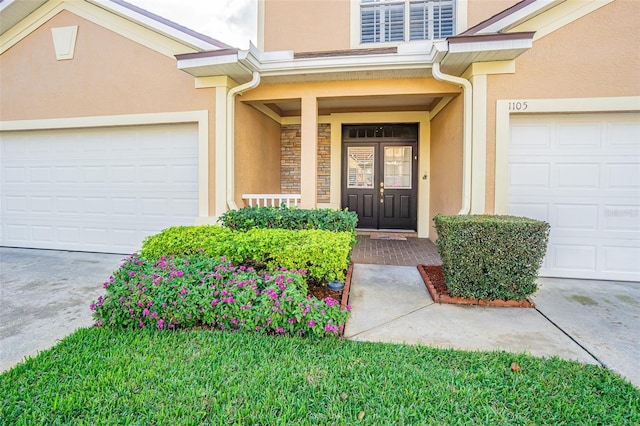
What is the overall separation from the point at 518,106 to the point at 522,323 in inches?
131

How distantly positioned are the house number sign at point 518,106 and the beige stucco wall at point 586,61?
0.09 metres

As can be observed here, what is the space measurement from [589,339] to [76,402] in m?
4.14

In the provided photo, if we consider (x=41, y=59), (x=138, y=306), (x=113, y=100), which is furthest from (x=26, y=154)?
(x=138, y=306)

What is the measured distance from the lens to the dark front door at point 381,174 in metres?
8.41

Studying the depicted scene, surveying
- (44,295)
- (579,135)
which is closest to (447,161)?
(579,135)

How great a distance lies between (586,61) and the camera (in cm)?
471

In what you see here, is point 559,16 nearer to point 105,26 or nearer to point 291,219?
point 291,219

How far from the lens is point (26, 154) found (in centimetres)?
696

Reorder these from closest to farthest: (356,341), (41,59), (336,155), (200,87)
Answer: (356,341)
(200,87)
(41,59)
(336,155)

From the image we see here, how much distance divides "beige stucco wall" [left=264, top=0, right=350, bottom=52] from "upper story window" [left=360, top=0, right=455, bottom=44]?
1.46 ft

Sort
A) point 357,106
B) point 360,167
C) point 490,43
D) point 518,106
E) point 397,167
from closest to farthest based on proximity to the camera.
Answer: point 490,43 → point 518,106 → point 357,106 → point 397,167 → point 360,167

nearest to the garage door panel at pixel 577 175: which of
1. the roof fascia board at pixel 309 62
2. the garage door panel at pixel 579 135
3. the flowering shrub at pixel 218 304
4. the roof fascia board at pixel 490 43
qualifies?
the garage door panel at pixel 579 135

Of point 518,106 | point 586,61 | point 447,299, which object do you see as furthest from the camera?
point 518,106

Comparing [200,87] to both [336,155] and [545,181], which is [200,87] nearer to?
[336,155]
